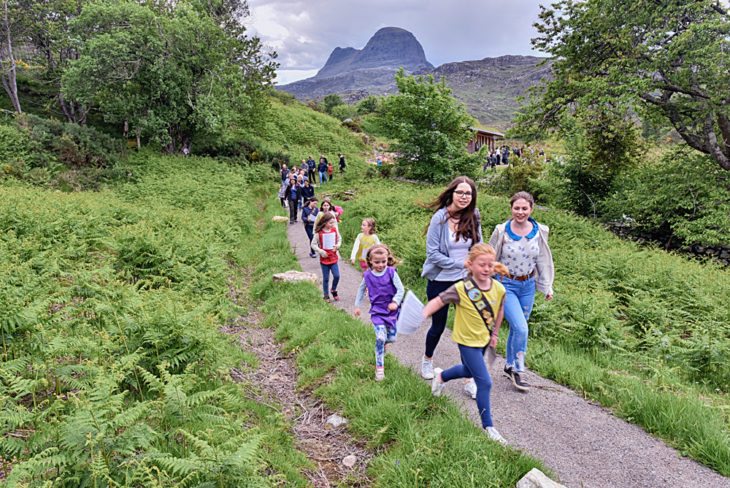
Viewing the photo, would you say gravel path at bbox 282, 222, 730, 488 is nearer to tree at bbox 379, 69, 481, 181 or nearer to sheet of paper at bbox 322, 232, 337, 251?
sheet of paper at bbox 322, 232, 337, 251

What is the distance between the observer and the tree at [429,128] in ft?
77.7

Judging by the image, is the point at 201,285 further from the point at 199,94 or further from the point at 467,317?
the point at 199,94

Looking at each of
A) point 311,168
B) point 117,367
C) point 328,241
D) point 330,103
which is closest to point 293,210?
point 328,241

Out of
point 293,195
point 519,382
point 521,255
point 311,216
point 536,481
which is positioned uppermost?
point 293,195

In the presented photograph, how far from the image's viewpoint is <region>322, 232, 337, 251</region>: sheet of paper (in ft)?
27.8

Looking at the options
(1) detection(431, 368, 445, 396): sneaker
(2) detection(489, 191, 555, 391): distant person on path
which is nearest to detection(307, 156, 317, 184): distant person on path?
(2) detection(489, 191, 555, 391): distant person on path

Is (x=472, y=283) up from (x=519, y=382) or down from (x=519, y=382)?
up

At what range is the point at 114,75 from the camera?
2278 cm

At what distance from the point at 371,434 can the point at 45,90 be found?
1633 inches

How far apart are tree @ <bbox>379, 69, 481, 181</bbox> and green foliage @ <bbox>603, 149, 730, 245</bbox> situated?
8.51 metres

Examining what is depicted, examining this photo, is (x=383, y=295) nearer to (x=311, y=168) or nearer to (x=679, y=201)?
(x=679, y=201)

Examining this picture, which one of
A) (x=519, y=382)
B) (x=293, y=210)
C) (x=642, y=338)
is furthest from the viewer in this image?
(x=293, y=210)

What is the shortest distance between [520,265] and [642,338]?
4.00 metres

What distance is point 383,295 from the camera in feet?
16.8
